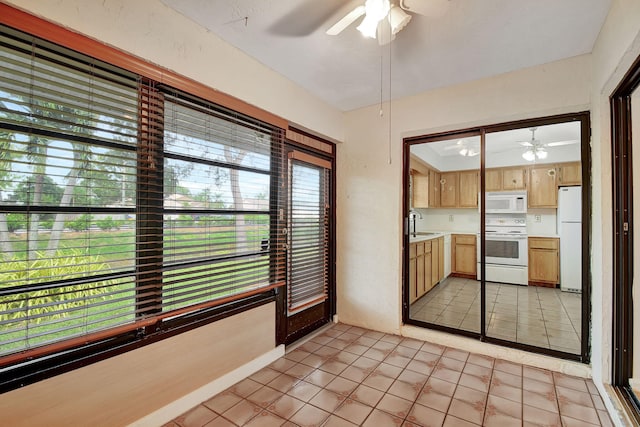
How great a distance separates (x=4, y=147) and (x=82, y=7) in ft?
2.60

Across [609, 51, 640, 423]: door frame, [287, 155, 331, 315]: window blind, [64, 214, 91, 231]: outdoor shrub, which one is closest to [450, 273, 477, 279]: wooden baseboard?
[287, 155, 331, 315]: window blind

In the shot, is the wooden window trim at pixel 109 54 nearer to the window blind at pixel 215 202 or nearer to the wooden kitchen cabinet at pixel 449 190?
the window blind at pixel 215 202

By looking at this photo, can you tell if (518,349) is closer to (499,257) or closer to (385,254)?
(385,254)

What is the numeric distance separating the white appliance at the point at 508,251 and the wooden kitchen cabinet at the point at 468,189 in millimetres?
861

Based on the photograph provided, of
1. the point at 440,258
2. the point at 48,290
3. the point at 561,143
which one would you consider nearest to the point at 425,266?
the point at 440,258

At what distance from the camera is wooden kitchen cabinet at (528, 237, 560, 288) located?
4148 mm

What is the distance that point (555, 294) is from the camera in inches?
156

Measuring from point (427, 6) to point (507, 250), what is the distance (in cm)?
403

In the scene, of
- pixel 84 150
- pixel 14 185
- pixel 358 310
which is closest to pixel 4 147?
pixel 14 185

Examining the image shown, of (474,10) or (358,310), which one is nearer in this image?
(474,10)

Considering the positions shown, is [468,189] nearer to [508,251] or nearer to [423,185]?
[423,185]

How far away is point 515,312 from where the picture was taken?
3.49 meters

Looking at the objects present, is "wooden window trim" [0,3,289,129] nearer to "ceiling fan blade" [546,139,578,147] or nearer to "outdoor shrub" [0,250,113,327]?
"outdoor shrub" [0,250,113,327]

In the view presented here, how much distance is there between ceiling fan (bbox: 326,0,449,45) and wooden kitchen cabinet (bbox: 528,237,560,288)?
13.6 feet
